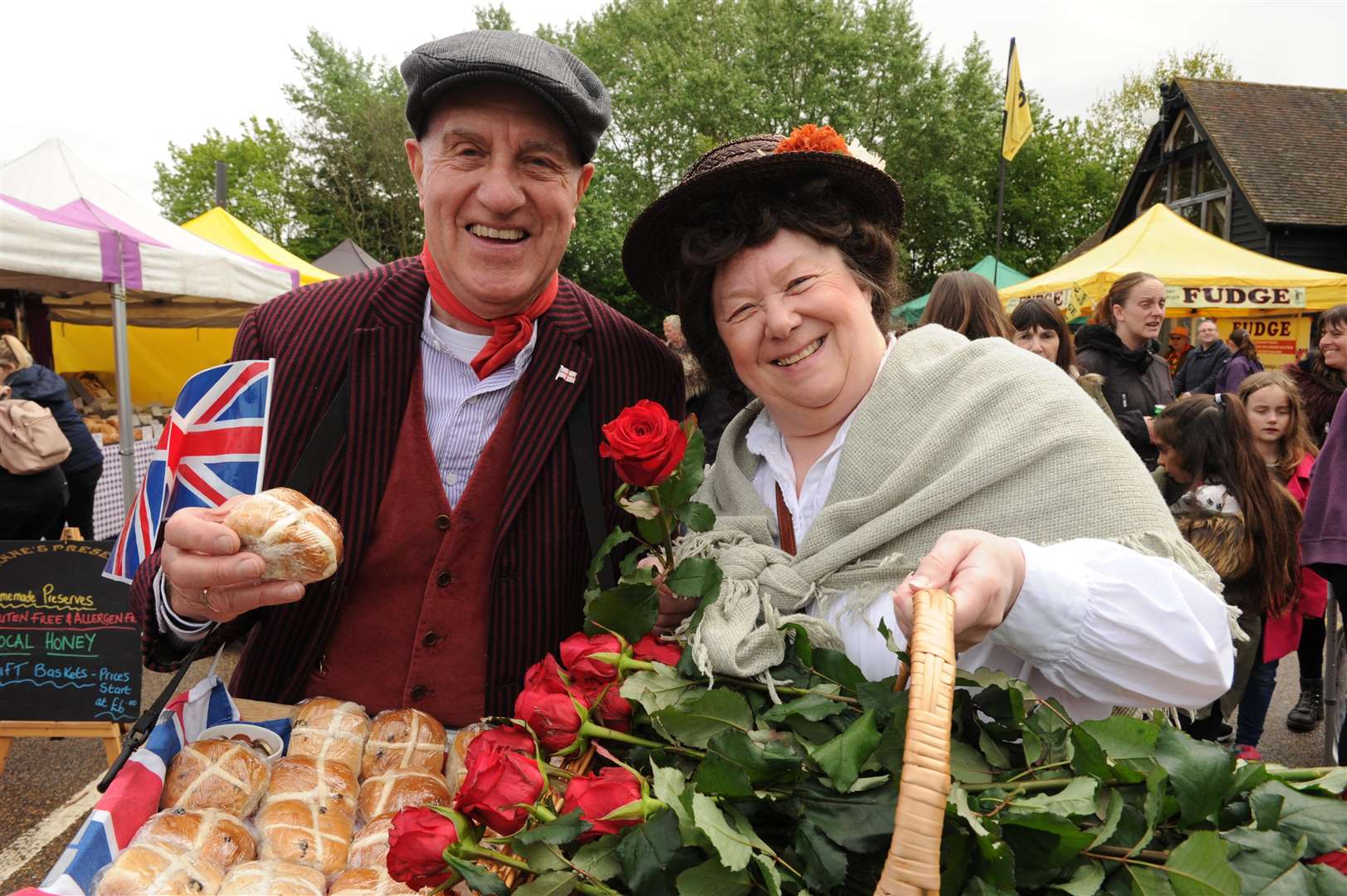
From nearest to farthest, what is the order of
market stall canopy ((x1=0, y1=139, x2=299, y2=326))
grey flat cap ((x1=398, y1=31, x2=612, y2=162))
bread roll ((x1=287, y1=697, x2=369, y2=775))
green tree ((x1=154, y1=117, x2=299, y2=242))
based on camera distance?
1. bread roll ((x1=287, y1=697, x2=369, y2=775))
2. grey flat cap ((x1=398, y1=31, x2=612, y2=162))
3. market stall canopy ((x1=0, y1=139, x2=299, y2=326))
4. green tree ((x1=154, y1=117, x2=299, y2=242))

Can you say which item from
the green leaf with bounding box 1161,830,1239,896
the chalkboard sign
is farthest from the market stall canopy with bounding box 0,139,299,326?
the green leaf with bounding box 1161,830,1239,896

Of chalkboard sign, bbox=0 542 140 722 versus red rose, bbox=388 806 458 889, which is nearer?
red rose, bbox=388 806 458 889

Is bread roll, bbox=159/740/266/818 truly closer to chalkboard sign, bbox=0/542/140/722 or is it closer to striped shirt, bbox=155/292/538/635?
striped shirt, bbox=155/292/538/635

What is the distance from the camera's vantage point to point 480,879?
94cm

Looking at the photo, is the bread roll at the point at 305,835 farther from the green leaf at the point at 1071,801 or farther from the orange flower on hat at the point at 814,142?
the orange flower on hat at the point at 814,142

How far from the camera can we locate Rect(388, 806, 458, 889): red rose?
0.97 m

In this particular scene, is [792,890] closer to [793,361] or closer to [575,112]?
[793,361]

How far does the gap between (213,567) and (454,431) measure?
0.62 m

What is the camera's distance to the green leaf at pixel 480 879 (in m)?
0.94

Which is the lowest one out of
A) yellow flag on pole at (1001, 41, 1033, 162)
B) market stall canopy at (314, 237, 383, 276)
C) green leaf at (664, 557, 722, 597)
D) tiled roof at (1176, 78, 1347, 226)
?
green leaf at (664, 557, 722, 597)

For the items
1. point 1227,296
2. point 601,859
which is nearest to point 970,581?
point 601,859

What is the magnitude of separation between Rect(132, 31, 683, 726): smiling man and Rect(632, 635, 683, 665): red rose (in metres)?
0.51

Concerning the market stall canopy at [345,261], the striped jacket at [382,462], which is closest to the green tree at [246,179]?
the market stall canopy at [345,261]

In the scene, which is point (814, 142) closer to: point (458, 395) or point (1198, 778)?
point (458, 395)
